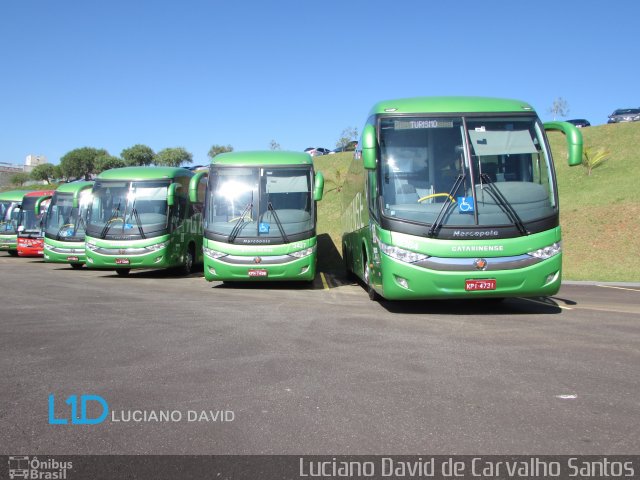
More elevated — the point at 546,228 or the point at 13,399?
the point at 546,228

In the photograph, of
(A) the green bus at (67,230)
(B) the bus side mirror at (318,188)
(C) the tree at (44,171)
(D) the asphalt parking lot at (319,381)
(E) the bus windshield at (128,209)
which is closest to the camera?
(D) the asphalt parking lot at (319,381)

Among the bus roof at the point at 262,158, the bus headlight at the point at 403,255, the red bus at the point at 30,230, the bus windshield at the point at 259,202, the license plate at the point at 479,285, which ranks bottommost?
the red bus at the point at 30,230

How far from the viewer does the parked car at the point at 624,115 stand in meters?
46.4

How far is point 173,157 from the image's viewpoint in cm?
9394

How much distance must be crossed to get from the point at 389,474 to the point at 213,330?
444 cm

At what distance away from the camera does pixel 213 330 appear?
7480 mm

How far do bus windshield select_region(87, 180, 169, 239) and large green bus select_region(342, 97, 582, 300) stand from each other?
9045 mm

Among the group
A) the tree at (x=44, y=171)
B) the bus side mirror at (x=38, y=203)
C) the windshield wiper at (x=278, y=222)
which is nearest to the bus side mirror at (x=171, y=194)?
the windshield wiper at (x=278, y=222)

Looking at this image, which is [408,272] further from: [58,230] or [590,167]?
[590,167]

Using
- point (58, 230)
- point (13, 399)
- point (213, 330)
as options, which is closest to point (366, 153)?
point (213, 330)

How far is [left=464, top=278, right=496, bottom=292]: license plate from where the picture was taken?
8.53 meters

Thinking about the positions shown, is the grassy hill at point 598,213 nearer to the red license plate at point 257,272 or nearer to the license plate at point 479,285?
the red license plate at point 257,272

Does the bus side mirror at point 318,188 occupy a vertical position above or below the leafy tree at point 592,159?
below

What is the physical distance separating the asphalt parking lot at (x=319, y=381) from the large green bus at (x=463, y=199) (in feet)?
2.01
